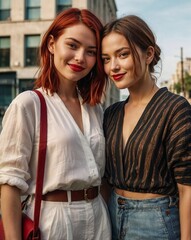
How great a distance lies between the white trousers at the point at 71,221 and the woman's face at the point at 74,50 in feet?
3.12

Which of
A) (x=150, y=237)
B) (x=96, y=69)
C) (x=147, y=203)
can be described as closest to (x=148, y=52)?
(x=96, y=69)

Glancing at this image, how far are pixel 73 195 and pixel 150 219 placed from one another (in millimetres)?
567

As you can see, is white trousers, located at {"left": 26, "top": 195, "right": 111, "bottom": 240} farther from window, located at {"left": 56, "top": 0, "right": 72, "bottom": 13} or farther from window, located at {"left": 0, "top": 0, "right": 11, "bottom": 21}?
window, located at {"left": 0, "top": 0, "right": 11, "bottom": 21}

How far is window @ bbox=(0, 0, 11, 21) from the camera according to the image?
2719cm

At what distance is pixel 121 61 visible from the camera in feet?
9.36

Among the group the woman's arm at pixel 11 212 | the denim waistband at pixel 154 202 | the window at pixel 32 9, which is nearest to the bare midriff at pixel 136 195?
the denim waistband at pixel 154 202

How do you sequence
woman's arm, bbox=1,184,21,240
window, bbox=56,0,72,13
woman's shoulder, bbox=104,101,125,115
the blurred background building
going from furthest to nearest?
the blurred background building, window, bbox=56,0,72,13, woman's shoulder, bbox=104,101,125,115, woman's arm, bbox=1,184,21,240

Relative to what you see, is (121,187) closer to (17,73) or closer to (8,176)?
(8,176)

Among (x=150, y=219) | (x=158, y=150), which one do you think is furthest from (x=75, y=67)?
(x=150, y=219)

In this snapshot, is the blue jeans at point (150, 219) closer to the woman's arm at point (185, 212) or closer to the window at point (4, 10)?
the woman's arm at point (185, 212)

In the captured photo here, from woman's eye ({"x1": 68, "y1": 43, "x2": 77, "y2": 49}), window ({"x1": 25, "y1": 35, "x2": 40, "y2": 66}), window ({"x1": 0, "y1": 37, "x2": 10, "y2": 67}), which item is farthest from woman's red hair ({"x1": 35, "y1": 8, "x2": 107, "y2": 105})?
window ({"x1": 0, "y1": 37, "x2": 10, "y2": 67})

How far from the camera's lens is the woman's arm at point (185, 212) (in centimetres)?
258

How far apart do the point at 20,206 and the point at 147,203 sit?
87 centimetres

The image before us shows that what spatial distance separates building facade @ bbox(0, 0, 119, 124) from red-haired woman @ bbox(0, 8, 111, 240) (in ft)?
79.1
